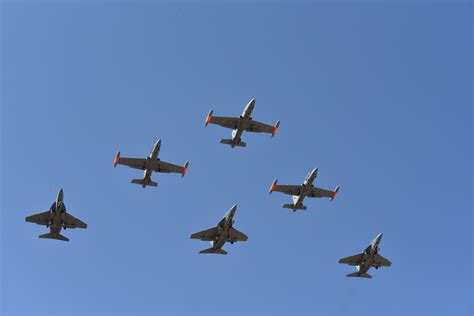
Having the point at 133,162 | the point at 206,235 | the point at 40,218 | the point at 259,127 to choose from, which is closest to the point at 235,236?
the point at 206,235

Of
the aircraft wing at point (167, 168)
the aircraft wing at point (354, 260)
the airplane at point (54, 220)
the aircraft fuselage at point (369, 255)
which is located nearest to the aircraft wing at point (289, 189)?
the aircraft wing at point (354, 260)

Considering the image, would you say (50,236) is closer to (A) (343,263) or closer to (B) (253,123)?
(B) (253,123)

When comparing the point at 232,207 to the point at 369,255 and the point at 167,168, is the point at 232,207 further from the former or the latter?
the point at 369,255

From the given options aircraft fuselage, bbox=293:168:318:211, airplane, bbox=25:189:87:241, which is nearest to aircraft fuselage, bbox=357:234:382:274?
aircraft fuselage, bbox=293:168:318:211

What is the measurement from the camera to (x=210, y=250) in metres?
85.2

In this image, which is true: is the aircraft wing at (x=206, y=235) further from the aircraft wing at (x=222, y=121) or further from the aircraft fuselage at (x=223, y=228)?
the aircraft wing at (x=222, y=121)

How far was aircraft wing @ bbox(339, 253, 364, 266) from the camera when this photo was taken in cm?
8881

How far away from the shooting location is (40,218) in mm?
82312

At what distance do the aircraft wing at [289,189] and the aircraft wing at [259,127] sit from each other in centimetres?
781

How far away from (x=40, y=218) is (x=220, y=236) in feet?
74.3

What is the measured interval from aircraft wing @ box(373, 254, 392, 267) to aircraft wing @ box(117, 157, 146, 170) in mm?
33571

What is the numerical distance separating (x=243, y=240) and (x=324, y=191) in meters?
13.8

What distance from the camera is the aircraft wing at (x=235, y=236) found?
276ft

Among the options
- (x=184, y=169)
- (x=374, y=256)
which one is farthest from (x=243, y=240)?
(x=374, y=256)
